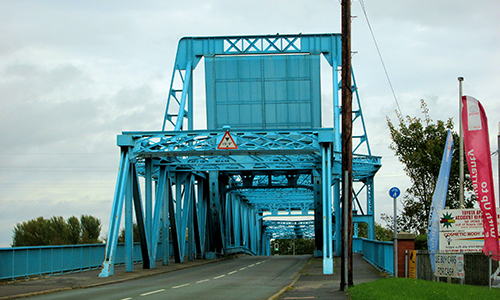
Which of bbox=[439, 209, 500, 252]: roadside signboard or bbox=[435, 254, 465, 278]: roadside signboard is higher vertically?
bbox=[439, 209, 500, 252]: roadside signboard

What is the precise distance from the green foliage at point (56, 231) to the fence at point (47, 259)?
27.5 metres

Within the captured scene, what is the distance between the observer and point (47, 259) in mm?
23656

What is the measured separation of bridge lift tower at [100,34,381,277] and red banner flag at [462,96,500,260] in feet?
29.9

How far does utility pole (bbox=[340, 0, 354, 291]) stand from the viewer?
54.1 feet

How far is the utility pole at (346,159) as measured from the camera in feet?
54.1

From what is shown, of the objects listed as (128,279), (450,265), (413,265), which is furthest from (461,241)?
(128,279)

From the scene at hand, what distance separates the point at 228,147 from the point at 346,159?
1022 cm

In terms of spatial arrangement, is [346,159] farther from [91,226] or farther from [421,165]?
[91,226]

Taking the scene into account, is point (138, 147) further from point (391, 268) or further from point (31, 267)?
point (391, 268)

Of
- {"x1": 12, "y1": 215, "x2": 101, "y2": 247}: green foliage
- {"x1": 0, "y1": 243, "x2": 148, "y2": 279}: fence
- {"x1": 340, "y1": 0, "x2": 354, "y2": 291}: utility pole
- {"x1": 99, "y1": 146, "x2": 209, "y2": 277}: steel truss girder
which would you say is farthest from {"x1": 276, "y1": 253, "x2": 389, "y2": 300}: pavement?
{"x1": 12, "y1": 215, "x2": 101, "y2": 247}: green foliage

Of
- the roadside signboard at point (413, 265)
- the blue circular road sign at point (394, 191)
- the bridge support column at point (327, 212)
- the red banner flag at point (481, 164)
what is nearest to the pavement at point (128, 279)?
the bridge support column at point (327, 212)

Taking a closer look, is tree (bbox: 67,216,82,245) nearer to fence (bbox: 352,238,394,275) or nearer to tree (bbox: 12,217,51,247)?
tree (bbox: 12,217,51,247)

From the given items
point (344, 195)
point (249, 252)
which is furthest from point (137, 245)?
point (249, 252)

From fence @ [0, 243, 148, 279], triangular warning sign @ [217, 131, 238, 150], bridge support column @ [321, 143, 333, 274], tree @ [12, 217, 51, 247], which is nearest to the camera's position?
fence @ [0, 243, 148, 279]
